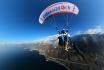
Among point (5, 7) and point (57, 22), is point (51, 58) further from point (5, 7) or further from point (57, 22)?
point (5, 7)

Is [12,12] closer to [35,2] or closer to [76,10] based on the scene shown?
[35,2]

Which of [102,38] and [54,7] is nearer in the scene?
[54,7]

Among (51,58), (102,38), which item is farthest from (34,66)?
(102,38)

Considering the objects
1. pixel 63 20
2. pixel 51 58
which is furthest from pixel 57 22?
pixel 51 58

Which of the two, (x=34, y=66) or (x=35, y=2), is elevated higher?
(x=35, y=2)

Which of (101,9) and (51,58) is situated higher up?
(101,9)

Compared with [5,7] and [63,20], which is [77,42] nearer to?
[63,20]

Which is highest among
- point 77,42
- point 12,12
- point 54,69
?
point 12,12

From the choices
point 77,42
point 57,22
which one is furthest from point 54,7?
point 77,42
